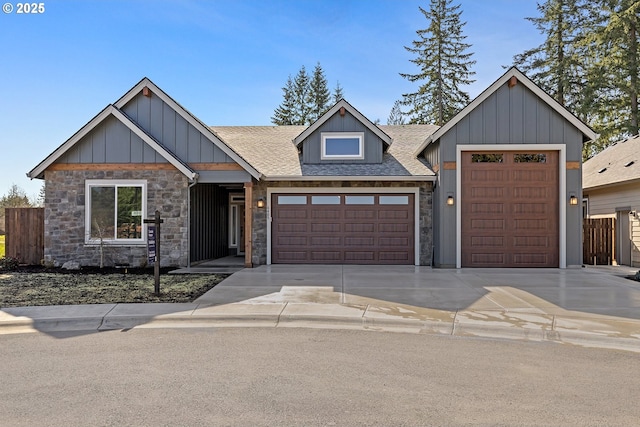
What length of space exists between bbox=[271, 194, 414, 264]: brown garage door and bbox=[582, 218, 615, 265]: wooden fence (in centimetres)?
674

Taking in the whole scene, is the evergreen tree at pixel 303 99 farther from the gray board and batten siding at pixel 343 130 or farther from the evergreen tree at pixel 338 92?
the gray board and batten siding at pixel 343 130

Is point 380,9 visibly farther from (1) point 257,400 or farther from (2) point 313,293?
(1) point 257,400

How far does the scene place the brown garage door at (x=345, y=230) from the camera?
1398cm

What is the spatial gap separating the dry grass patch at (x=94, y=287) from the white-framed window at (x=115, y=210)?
5.10 ft

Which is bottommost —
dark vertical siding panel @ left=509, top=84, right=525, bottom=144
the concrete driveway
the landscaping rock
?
the concrete driveway

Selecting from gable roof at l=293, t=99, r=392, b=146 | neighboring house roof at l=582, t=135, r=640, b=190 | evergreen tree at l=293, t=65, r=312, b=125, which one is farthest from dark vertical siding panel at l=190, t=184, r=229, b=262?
evergreen tree at l=293, t=65, r=312, b=125

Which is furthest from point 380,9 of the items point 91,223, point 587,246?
point 91,223

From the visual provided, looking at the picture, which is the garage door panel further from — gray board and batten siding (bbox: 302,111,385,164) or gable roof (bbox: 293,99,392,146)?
gable roof (bbox: 293,99,392,146)

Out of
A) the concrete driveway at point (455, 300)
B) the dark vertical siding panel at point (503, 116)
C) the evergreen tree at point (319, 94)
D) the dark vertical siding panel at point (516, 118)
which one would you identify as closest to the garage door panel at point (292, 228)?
the concrete driveway at point (455, 300)

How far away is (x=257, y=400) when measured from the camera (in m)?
3.76

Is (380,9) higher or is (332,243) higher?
(380,9)

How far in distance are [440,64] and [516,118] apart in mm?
23299

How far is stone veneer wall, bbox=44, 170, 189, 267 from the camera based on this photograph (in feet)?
42.5

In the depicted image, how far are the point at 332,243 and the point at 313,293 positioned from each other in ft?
17.2
